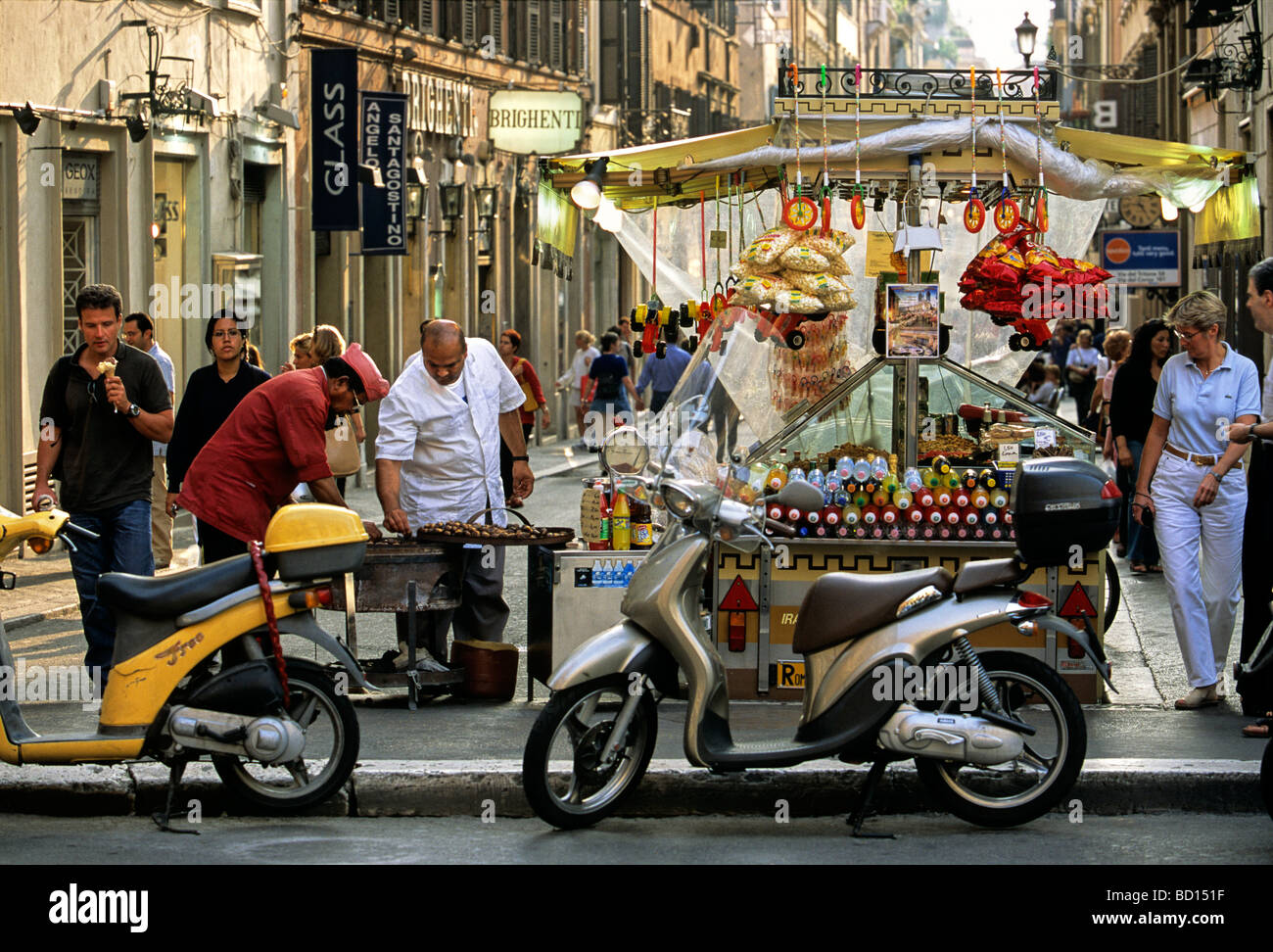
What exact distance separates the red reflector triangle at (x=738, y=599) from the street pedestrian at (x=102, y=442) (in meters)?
2.69

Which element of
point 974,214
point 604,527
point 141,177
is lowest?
point 604,527

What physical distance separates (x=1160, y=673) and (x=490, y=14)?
948 inches

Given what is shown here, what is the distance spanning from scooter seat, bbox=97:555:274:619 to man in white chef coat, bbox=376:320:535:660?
2262 mm

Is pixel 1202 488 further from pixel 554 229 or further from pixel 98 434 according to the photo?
pixel 98 434

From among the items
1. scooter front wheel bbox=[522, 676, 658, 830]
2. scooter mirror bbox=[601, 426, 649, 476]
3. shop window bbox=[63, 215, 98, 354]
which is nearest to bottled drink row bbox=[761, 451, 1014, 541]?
scooter mirror bbox=[601, 426, 649, 476]

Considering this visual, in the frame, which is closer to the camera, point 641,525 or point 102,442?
point 102,442

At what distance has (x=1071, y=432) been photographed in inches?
405

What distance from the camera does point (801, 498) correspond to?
6.93 m

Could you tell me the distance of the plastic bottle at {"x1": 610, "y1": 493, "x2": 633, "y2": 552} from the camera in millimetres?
9609

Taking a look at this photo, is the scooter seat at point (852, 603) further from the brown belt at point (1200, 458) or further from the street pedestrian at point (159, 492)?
the street pedestrian at point (159, 492)

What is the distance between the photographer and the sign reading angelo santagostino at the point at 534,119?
94.4ft

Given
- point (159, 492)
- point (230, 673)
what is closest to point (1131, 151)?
point (230, 673)

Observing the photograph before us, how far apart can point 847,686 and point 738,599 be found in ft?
7.49
